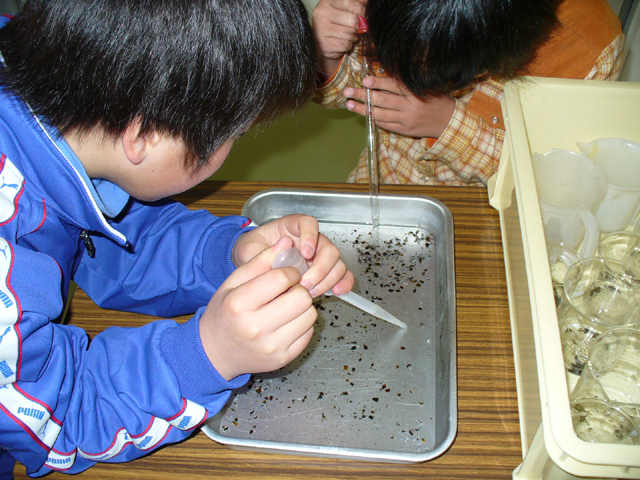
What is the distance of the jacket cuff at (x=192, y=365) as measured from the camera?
0.50 metres

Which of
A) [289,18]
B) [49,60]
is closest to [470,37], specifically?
[289,18]

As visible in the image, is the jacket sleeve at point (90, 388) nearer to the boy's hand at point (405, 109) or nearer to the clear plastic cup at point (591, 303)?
the clear plastic cup at point (591, 303)

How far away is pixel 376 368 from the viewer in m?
0.63

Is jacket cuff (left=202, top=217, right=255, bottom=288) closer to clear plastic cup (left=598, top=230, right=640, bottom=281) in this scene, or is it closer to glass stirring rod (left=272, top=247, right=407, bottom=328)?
glass stirring rod (left=272, top=247, right=407, bottom=328)

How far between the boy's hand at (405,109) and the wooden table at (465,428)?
0.33 m

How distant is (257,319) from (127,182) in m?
0.23

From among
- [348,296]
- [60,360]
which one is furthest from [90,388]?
[348,296]

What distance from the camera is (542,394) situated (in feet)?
1.42

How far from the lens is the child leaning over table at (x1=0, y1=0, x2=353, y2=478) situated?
42cm

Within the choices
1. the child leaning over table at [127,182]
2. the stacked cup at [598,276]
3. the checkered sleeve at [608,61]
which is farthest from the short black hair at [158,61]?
the checkered sleeve at [608,61]

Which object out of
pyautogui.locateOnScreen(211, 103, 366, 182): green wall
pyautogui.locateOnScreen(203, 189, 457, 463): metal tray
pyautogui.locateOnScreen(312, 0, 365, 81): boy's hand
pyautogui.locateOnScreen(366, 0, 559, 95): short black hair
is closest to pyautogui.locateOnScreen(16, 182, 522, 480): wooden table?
pyautogui.locateOnScreen(203, 189, 457, 463): metal tray

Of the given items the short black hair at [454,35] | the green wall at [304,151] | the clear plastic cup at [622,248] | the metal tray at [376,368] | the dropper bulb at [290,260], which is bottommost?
the green wall at [304,151]

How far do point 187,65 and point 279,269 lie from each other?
21 cm

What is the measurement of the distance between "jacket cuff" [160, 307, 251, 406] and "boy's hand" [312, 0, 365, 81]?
587 millimetres
